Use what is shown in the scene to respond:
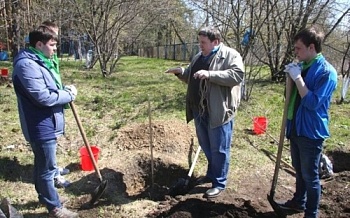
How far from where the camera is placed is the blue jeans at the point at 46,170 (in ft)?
11.0

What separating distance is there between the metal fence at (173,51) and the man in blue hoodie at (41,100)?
21.2m

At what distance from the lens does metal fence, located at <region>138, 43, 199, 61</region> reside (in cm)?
2583

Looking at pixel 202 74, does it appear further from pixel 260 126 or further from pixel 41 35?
pixel 260 126

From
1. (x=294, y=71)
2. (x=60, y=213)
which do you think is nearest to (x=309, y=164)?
(x=294, y=71)

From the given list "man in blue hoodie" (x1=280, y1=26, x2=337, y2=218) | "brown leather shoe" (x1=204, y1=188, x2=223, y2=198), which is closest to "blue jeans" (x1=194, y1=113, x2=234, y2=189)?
"brown leather shoe" (x1=204, y1=188, x2=223, y2=198)

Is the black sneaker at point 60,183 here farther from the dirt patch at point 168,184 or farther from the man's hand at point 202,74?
the man's hand at point 202,74

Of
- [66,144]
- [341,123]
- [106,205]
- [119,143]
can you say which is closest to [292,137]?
[106,205]

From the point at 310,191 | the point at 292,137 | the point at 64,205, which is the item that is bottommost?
the point at 64,205

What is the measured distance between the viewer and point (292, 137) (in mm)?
3471

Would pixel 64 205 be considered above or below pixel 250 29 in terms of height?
below

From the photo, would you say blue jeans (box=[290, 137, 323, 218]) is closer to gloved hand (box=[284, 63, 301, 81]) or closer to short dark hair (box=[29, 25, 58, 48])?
gloved hand (box=[284, 63, 301, 81])

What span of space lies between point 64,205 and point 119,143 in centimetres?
174

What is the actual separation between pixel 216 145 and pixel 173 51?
2759 centimetres

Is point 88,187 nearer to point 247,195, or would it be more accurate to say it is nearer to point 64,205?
point 64,205
